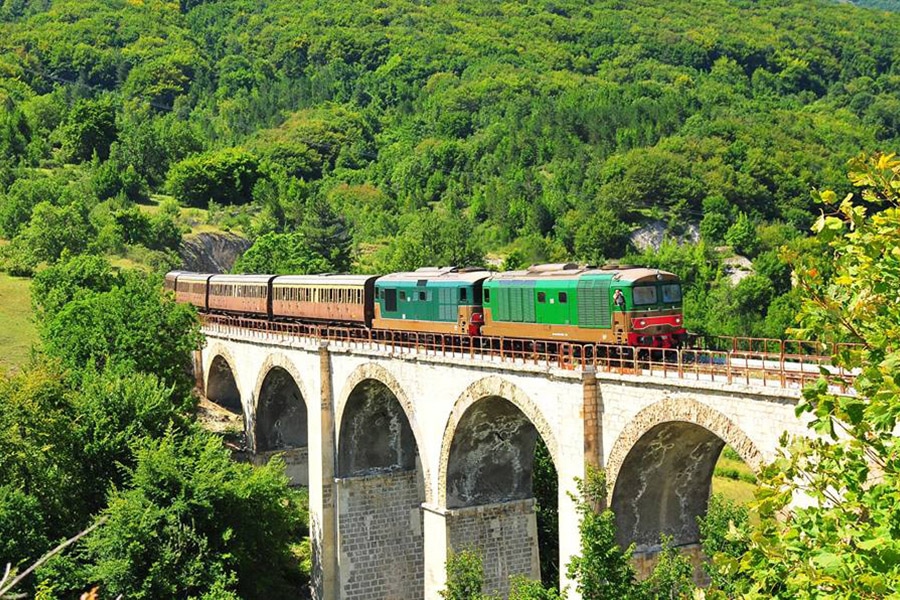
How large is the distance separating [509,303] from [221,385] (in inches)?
1392

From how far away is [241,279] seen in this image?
67000mm

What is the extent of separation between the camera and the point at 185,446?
1682 inches

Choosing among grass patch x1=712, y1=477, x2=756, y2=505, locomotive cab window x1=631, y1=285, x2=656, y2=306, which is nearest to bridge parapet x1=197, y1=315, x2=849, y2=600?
locomotive cab window x1=631, y1=285, x2=656, y2=306

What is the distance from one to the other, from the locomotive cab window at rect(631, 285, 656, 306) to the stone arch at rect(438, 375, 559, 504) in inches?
169

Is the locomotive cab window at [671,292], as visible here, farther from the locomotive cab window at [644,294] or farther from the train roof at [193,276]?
the train roof at [193,276]

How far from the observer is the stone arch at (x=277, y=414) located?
189 feet

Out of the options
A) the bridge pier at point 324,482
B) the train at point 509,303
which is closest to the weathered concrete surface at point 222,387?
the train at point 509,303

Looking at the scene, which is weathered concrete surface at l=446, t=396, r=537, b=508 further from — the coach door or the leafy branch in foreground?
the leafy branch in foreground

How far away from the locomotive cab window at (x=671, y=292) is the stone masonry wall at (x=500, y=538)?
992 centimetres

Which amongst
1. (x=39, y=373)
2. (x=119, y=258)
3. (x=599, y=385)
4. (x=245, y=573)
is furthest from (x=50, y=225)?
(x=599, y=385)

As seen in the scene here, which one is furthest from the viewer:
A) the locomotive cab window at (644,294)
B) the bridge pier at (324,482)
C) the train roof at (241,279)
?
the train roof at (241,279)

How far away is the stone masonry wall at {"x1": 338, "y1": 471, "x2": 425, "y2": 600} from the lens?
46281 mm

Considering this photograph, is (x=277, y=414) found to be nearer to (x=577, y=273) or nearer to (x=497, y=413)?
(x=497, y=413)

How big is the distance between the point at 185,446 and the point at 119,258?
187ft
